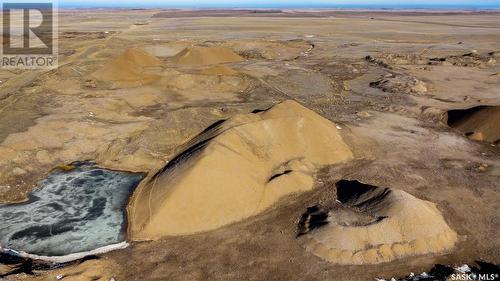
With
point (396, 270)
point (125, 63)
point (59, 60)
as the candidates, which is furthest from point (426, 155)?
point (59, 60)

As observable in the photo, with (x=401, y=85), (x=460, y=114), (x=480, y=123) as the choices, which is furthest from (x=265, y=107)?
(x=480, y=123)

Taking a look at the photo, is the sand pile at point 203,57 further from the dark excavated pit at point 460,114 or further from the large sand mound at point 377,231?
the large sand mound at point 377,231

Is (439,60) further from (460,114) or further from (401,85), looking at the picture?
(460,114)

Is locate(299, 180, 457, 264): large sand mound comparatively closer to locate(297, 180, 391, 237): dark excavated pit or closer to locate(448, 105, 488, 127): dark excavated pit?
locate(297, 180, 391, 237): dark excavated pit

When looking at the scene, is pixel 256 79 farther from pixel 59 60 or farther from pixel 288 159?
pixel 59 60

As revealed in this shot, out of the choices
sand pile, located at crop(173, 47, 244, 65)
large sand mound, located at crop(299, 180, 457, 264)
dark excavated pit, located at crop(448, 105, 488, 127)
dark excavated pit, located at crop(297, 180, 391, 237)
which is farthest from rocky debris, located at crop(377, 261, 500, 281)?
sand pile, located at crop(173, 47, 244, 65)

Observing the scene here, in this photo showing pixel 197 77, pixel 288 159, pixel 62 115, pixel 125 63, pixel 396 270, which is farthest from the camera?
pixel 125 63

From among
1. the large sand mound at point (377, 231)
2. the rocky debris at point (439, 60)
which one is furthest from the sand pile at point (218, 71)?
the large sand mound at point (377, 231)
